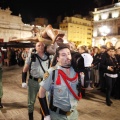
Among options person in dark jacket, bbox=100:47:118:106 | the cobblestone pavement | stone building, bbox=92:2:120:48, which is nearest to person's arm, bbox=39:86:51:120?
the cobblestone pavement

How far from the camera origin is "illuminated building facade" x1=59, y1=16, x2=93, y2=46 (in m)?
64.7

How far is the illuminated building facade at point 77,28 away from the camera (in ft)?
212

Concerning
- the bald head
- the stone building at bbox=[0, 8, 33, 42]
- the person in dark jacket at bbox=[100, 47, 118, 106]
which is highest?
the stone building at bbox=[0, 8, 33, 42]

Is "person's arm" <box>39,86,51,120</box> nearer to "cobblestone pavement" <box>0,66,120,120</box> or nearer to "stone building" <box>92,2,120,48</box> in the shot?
"cobblestone pavement" <box>0,66,120,120</box>

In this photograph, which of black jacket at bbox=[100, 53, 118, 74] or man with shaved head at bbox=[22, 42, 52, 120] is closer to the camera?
man with shaved head at bbox=[22, 42, 52, 120]

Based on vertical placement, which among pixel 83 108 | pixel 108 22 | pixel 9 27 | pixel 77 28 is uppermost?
pixel 77 28

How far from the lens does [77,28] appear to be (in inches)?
2650

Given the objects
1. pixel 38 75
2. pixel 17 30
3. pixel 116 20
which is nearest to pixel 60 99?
pixel 38 75

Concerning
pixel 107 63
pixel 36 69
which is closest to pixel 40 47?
pixel 36 69

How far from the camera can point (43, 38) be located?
4.96 metres

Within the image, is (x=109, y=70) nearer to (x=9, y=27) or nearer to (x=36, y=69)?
(x=36, y=69)

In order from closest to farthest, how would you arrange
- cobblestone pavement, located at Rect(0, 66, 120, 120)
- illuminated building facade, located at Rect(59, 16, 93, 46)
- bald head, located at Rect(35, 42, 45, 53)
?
bald head, located at Rect(35, 42, 45, 53) → cobblestone pavement, located at Rect(0, 66, 120, 120) → illuminated building facade, located at Rect(59, 16, 93, 46)

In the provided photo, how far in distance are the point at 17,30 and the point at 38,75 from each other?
1554 inches

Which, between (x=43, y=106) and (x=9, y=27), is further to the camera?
(x=9, y=27)
